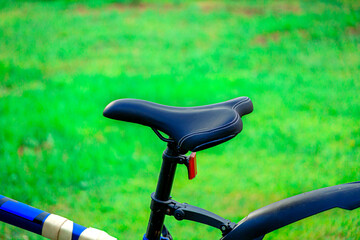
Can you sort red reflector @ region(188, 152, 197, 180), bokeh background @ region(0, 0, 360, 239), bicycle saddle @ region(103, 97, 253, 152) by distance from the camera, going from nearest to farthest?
bicycle saddle @ region(103, 97, 253, 152), red reflector @ region(188, 152, 197, 180), bokeh background @ region(0, 0, 360, 239)

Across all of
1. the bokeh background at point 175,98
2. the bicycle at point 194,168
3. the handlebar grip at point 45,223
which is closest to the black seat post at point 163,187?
the bicycle at point 194,168

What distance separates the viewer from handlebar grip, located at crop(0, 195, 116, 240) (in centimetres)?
182

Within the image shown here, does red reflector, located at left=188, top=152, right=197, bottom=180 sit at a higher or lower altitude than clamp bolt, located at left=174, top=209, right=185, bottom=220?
higher

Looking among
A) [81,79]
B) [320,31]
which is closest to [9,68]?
[81,79]

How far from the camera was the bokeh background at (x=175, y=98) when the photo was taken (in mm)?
3588

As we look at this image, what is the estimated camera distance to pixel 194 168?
175cm

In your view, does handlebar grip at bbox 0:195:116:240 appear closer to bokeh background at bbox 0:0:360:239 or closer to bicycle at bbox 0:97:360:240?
bicycle at bbox 0:97:360:240

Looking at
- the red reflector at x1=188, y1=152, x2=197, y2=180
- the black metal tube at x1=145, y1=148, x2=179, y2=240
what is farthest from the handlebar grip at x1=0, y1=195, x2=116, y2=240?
the red reflector at x1=188, y1=152, x2=197, y2=180

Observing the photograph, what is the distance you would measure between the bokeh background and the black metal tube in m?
1.34

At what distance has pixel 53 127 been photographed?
4582 millimetres

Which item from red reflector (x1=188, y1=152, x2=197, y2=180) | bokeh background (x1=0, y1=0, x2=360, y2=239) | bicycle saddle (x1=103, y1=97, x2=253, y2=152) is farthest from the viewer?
bokeh background (x1=0, y1=0, x2=360, y2=239)

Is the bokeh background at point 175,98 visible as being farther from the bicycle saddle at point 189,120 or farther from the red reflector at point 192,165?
the bicycle saddle at point 189,120

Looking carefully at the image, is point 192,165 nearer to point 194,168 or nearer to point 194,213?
point 194,168

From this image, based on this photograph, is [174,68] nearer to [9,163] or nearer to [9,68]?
[9,68]
